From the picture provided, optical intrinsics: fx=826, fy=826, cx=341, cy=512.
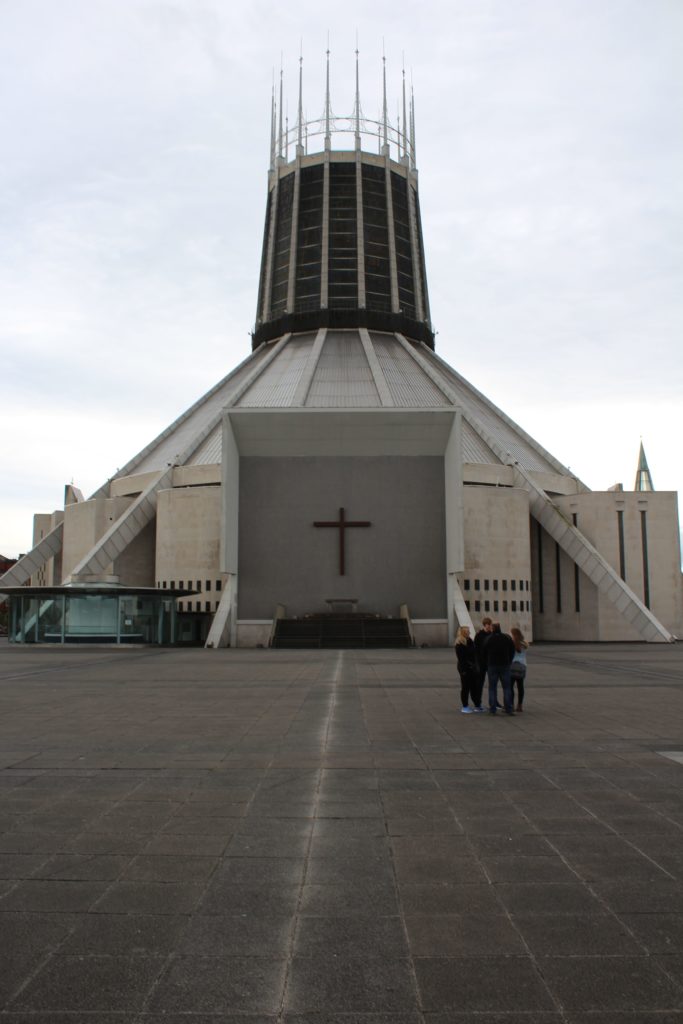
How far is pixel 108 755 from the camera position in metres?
7.92

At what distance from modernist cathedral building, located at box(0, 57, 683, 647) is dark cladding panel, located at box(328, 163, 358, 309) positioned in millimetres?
4610

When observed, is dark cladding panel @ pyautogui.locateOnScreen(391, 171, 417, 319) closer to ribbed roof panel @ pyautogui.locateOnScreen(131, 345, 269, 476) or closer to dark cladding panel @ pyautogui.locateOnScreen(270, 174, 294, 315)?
dark cladding panel @ pyautogui.locateOnScreen(270, 174, 294, 315)

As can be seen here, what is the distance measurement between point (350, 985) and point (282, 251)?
53074mm

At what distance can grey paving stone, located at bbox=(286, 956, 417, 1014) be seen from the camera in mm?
3068

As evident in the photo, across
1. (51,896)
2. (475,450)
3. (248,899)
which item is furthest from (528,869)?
(475,450)

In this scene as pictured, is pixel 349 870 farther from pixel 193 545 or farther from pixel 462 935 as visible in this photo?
pixel 193 545

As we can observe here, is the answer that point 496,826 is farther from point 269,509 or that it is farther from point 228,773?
point 269,509

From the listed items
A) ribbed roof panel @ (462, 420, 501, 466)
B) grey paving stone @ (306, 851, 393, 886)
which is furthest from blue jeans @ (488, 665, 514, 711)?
ribbed roof panel @ (462, 420, 501, 466)

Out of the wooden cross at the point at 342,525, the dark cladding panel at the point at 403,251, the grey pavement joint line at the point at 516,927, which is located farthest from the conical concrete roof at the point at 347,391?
the grey pavement joint line at the point at 516,927

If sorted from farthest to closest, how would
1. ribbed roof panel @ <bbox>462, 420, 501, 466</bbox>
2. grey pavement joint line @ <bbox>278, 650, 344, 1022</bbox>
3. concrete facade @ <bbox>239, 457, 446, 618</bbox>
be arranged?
ribbed roof panel @ <bbox>462, 420, 501, 466</bbox> < concrete facade @ <bbox>239, 457, 446, 618</bbox> < grey pavement joint line @ <bbox>278, 650, 344, 1022</bbox>

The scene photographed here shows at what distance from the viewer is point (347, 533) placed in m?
33.7

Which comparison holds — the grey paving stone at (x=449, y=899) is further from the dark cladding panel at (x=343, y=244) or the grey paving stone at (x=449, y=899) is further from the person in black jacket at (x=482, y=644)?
the dark cladding panel at (x=343, y=244)

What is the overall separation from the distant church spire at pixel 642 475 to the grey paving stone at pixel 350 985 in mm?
A: 68190

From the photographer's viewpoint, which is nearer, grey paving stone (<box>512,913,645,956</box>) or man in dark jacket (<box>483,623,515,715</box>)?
grey paving stone (<box>512,913,645,956</box>)
